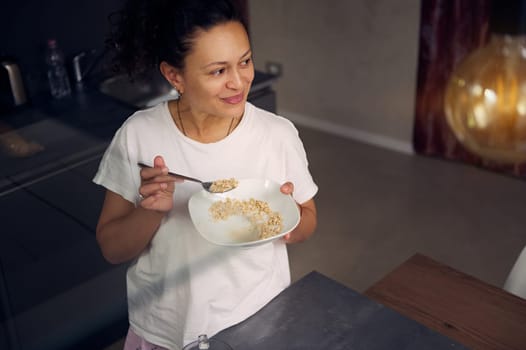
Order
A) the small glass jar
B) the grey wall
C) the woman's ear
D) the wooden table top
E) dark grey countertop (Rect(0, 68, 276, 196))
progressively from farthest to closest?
the grey wall
the wooden table top
the small glass jar
the woman's ear
dark grey countertop (Rect(0, 68, 276, 196))

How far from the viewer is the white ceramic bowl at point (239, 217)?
0.90m

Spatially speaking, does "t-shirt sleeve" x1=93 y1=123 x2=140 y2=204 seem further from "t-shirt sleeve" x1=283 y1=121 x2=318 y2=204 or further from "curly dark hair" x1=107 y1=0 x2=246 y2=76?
"t-shirt sleeve" x1=283 y1=121 x2=318 y2=204

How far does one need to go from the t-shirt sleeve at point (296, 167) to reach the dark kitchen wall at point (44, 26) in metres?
0.34

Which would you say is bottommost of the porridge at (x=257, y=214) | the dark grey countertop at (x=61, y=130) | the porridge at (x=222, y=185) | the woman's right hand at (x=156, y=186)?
the porridge at (x=257, y=214)

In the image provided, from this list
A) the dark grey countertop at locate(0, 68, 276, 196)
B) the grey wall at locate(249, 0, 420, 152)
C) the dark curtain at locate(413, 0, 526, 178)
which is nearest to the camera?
the dark grey countertop at locate(0, 68, 276, 196)

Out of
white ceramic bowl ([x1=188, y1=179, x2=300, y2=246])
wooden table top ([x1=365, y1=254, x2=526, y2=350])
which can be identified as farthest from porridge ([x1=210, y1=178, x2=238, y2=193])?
wooden table top ([x1=365, y1=254, x2=526, y2=350])

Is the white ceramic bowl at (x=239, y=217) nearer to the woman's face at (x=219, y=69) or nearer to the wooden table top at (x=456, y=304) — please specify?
the woman's face at (x=219, y=69)

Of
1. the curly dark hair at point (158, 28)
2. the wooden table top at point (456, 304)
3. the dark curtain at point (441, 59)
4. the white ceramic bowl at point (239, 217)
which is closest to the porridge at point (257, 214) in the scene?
the white ceramic bowl at point (239, 217)

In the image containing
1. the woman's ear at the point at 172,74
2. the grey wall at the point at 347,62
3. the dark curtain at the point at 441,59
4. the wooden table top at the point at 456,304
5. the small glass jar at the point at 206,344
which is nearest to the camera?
the woman's ear at the point at 172,74

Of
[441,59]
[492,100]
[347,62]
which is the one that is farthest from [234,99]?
[347,62]

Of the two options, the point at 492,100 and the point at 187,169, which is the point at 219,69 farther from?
the point at 492,100

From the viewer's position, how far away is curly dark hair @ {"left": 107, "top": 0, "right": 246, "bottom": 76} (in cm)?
78

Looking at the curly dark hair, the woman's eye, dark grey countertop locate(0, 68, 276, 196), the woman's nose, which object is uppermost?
the curly dark hair

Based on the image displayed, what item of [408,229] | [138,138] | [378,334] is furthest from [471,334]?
[408,229]
